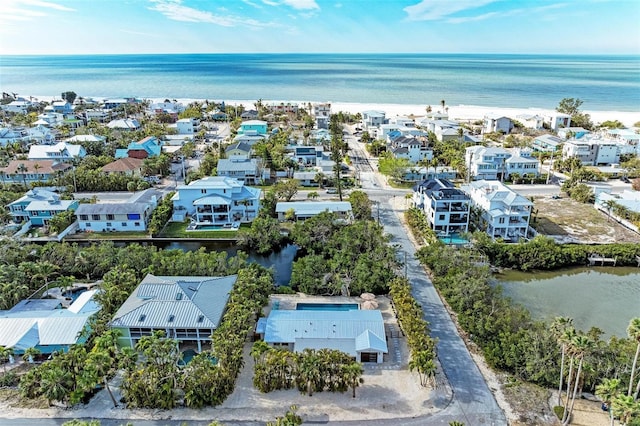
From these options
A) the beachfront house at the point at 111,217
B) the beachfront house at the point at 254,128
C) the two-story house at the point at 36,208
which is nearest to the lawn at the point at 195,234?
the beachfront house at the point at 111,217

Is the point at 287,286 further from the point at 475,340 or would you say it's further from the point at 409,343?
the point at 475,340

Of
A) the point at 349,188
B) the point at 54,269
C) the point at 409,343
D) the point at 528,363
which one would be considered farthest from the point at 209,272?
the point at 349,188

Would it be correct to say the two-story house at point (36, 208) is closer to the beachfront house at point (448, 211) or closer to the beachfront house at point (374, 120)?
the beachfront house at point (448, 211)

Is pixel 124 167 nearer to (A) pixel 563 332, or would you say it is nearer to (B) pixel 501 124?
(A) pixel 563 332

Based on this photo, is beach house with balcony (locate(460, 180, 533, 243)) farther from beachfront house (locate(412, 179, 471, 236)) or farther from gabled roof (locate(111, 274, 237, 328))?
gabled roof (locate(111, 274, 237, 328))

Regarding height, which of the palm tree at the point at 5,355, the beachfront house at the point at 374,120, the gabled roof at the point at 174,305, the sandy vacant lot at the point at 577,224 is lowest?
the palm tree at the point at 5,355

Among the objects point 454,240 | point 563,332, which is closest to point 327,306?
point 563,332

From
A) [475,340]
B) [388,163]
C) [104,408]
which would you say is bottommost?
[104,408]

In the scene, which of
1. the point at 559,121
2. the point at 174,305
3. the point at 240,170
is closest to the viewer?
the point at 174,305
